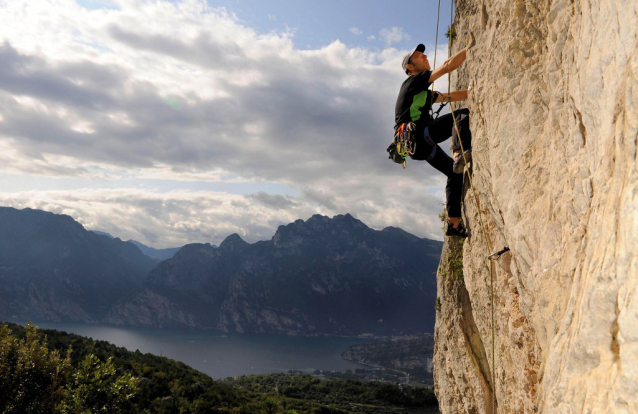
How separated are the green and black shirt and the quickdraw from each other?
12 centimetres

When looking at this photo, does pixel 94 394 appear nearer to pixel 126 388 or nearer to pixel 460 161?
pixel 126 388

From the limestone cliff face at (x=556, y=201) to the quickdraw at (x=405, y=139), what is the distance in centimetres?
92

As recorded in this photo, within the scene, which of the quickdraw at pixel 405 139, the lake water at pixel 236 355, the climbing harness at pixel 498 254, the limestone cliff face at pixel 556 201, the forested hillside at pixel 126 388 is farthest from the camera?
the lake water at pixel 236 355

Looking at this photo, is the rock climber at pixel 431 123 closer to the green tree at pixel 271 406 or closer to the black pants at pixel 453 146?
the black pants at pixel 453 146

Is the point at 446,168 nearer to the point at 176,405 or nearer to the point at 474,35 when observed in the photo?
the point at 474,35

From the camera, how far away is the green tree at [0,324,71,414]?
8.77 meters

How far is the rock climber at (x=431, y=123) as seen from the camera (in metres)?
5.04

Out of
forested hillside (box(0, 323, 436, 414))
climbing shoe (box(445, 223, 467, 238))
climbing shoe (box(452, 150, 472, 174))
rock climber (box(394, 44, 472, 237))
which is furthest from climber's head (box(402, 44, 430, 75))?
forested hillside (box(0, 323, 436, 414))

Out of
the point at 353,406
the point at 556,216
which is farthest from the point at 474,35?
the point at 353,406

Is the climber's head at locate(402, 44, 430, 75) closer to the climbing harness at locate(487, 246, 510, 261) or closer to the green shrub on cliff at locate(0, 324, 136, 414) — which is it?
the climbing harness at locate(487, 246, 510, 261)

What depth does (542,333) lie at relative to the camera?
315cm

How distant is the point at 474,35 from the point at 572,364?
400cm

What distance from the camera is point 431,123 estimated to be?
17.4 feet

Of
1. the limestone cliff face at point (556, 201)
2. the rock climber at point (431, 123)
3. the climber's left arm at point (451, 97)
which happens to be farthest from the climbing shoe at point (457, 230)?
the climber's left arm at point (451, 97)
